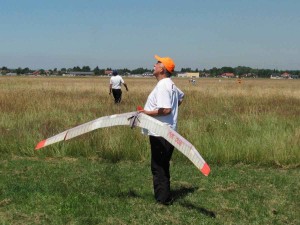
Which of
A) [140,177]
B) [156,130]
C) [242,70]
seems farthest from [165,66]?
[242,70]

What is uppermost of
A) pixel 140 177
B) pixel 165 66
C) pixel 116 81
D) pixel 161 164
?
pixel 165 66

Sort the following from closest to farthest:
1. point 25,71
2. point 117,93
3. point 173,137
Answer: point 173,137
point 117,93
point 25,71

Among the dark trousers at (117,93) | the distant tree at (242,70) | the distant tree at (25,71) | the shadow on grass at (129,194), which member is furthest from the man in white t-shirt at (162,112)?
Answer: the distant tree at (25,71)

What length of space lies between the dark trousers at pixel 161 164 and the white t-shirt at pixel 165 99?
17 centimetres

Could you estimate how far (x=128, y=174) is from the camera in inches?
270

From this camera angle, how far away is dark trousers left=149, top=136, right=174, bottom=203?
509 centimetres

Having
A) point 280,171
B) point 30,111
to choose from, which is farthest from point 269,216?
point 30,111

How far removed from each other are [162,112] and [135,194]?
142cm

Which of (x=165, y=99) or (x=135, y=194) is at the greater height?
(x=165, y=99)

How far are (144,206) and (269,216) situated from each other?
1.44 m

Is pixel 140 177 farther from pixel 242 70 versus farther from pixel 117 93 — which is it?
pixel 242 70

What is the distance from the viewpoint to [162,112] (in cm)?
488

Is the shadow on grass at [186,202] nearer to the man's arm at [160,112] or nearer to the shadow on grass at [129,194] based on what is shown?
the shadow on grass at [129,194]

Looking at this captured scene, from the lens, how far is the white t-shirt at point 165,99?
4.86m
